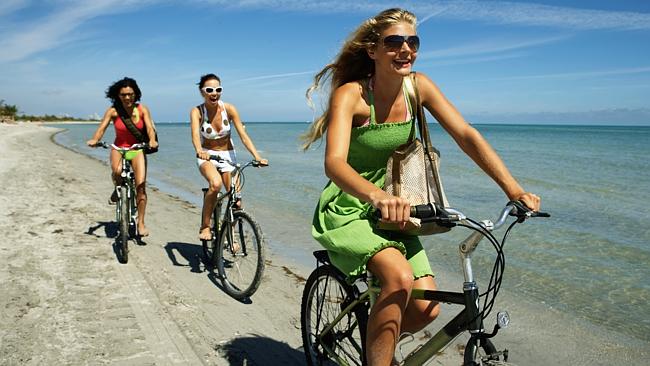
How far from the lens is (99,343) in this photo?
4.02 metres

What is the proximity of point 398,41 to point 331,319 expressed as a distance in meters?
1.90

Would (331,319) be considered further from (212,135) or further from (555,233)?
(555,233)

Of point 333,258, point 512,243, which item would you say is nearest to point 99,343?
point 333,258

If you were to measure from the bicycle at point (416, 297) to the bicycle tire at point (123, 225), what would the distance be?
11.2ft

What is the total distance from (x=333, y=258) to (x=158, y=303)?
263 cm

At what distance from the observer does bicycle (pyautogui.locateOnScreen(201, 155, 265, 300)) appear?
534cm

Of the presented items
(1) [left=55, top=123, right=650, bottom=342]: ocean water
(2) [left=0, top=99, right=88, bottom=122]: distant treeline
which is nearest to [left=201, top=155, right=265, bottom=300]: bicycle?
(1) [left=55, top=123, right=650, bottom=342]: ocean water

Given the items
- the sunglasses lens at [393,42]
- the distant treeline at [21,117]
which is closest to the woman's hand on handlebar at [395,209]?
the sunglasses lens at [393,42]

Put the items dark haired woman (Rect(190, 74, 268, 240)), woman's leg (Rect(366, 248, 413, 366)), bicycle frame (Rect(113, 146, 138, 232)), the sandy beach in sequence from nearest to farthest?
woman's leg (Rect(366, 248, 413, 366)) → the sandy beach → dark haired woman (Rect(190, 74, 268, 240)) → bicycle frame (Rect(113, 146, 138, 232))

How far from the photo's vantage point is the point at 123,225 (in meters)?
6.50

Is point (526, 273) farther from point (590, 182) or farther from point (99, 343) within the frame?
point (590, 182)

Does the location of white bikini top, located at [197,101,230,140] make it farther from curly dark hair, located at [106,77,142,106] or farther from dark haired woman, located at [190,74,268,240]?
curly dark hair, located at [106,77,142,106]

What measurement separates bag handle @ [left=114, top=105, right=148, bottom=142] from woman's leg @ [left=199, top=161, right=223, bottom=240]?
179cm

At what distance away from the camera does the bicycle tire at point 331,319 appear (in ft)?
10.2
